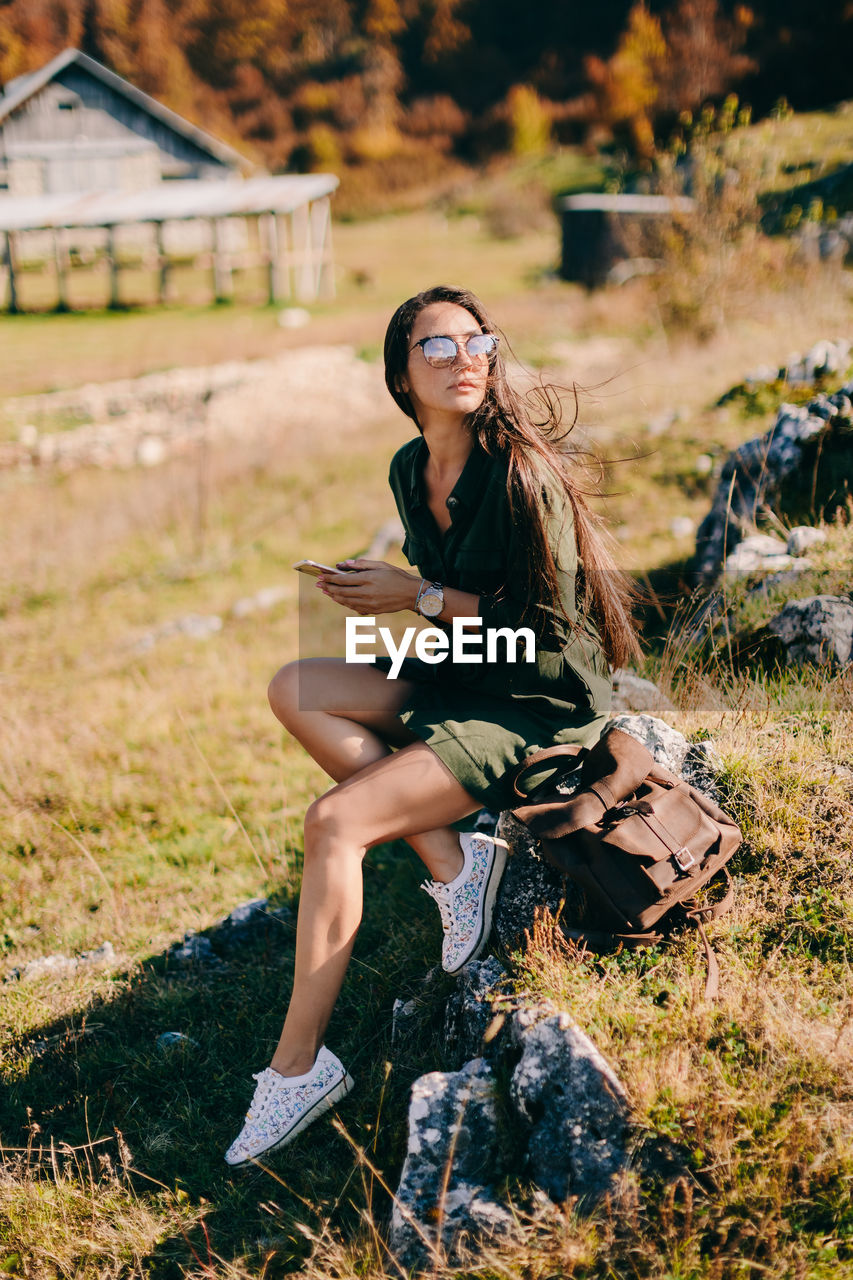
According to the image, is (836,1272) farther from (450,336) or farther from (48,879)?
(48,879)

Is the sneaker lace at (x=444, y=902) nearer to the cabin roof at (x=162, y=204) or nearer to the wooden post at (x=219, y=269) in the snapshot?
the wooden post at (x=219, y=269)

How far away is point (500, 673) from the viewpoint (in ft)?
7.54

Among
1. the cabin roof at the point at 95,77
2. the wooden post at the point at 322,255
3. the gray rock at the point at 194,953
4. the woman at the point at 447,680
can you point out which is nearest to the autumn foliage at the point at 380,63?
the cabin roof at the point at 95,77

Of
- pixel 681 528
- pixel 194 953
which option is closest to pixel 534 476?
pixel 194 953

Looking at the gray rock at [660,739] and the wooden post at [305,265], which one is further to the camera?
the wooden post at [305,265]

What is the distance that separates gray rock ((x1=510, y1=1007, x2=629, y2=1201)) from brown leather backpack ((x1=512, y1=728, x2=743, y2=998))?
28 centimetres

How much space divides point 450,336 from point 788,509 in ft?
8.20

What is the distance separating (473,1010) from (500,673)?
813mm

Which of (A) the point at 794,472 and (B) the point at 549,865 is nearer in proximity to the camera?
(B) the point at 549,865

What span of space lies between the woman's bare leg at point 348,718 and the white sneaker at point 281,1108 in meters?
0.56

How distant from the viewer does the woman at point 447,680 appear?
212 centimetres

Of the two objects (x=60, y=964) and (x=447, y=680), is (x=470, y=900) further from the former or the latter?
(x=60, y=964)

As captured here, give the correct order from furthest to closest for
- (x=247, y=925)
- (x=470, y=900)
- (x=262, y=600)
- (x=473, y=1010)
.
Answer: (x=262, y=600) → (x=247, y=925) → (x=470, y=900) → (x=473, y=1010)

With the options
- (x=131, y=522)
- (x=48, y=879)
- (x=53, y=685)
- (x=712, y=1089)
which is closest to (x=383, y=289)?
(x=131, y=522)
